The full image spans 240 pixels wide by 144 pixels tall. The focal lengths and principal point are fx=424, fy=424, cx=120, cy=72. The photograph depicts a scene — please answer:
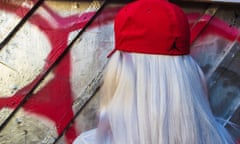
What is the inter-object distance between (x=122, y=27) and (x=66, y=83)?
45 centimetres

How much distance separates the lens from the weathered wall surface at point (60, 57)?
1.39 metres

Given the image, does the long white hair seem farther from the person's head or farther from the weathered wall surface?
the weathered wall surface

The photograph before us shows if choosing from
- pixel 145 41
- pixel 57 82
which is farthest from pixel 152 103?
pixel 57 82

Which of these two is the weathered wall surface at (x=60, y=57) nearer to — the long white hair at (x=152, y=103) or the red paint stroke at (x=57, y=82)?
the red paint stroke at (x=57, y=82)

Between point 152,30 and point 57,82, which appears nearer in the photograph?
point 152,30

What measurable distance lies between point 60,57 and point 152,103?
510 millimetres

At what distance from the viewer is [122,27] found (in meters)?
1.06

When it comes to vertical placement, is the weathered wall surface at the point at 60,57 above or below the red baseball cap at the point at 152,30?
below

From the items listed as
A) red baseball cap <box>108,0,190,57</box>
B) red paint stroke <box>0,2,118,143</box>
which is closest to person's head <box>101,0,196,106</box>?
red baseball cap <box>108,0,190,57</box>

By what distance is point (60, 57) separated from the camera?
56.2 inches

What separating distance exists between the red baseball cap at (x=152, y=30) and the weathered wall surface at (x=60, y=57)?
39cm

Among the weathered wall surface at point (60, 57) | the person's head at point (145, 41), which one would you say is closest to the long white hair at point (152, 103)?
the person's head at point (145, 41)

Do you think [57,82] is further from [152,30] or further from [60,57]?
[152,30]

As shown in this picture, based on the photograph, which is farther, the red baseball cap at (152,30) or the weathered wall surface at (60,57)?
the weathered wall surface at (60,57)
